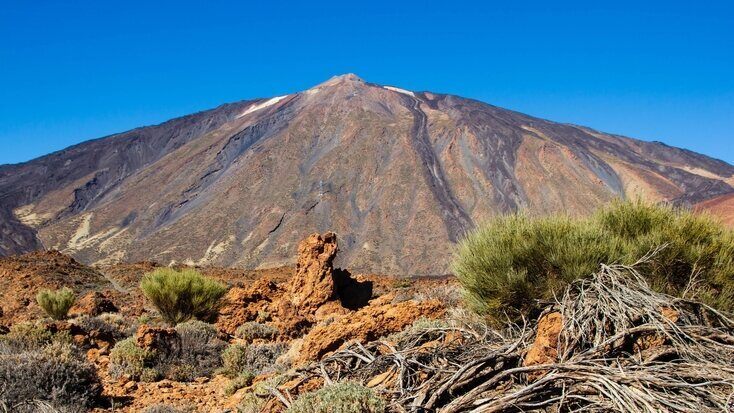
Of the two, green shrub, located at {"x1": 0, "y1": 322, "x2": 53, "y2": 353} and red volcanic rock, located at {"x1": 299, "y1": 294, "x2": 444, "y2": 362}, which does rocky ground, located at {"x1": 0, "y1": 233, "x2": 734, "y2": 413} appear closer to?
red volcanic rock, located at {"x1": 299, "y1": 294, "x2": 444, "y2": 362}

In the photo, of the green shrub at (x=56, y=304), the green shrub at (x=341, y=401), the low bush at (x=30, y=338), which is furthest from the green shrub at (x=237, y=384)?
the green shrub at (x=56, y=304)

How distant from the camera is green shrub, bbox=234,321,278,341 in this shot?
9.44 metres

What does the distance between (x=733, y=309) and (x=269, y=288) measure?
10.3m

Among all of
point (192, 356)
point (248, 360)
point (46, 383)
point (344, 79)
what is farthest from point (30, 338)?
point (344, 79)

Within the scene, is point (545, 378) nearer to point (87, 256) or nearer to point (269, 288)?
point (269, 288)

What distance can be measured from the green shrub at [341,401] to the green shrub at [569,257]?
2.41 meters

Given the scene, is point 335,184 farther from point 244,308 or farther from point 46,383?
point 46,383

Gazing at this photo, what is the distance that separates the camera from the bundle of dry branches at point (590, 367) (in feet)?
9.92

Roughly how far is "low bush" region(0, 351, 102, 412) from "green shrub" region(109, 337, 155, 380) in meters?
0.78

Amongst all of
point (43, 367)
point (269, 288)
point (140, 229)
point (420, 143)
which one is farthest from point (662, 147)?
point (43, 367)

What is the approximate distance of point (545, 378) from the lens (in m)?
3.13

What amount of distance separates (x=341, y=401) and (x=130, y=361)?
417 cm

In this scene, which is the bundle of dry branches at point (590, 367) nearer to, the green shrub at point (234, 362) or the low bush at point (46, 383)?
the low bush at point (46, 383)

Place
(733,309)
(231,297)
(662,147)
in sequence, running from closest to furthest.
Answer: (733,309)
(231,297)
(662,147)
